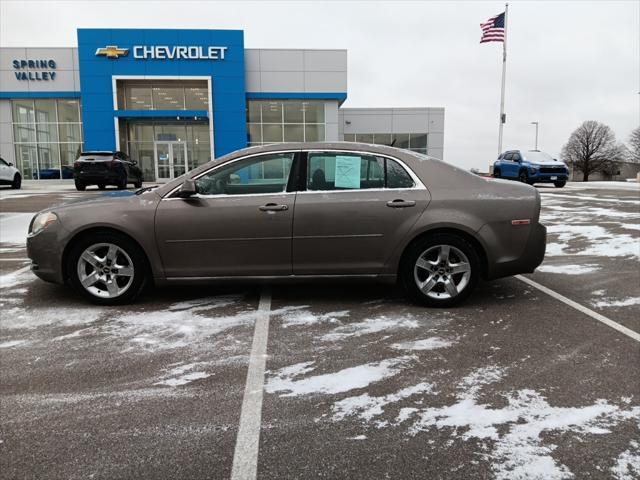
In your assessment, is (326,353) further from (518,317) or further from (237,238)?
(518,317)

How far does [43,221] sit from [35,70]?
109 ft

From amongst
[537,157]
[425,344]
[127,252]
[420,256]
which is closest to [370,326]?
[425,344]

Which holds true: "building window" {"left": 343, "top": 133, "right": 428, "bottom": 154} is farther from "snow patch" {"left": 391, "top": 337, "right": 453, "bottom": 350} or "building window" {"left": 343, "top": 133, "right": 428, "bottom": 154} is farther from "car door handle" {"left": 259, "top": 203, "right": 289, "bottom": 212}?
"snow patch" {"left": 391, "top": 337, "right": 453, "bottom": 350}

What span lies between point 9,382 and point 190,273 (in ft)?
6.03

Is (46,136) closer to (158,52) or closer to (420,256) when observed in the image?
(158,52)

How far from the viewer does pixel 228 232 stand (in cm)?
482

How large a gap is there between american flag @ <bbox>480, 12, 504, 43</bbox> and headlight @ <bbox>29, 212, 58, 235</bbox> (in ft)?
106

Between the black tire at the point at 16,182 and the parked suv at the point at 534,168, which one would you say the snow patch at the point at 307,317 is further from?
the black tire at the point at 16,182

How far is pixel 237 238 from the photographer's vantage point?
4.83m

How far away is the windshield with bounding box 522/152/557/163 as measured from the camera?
24398 millimetres

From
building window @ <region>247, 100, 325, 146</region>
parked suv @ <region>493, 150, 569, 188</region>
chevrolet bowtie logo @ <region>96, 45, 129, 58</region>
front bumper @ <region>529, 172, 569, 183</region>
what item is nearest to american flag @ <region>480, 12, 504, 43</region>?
parked suv @ <region>493, 150, 569, 188</region>

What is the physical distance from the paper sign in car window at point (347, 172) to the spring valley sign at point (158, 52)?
29908mm

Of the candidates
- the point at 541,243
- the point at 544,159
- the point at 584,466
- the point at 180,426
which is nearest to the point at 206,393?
the point at 180,426

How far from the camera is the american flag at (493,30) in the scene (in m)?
31.8
